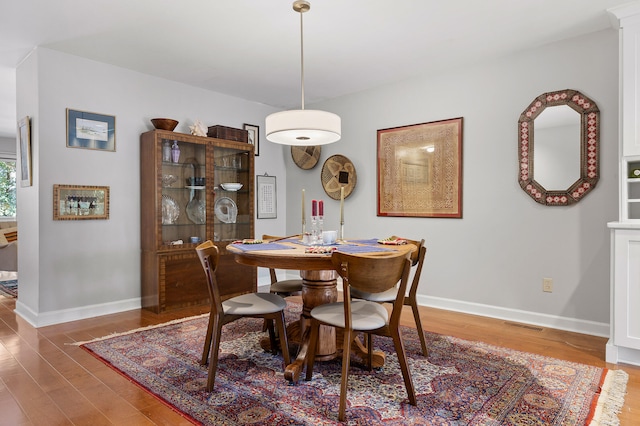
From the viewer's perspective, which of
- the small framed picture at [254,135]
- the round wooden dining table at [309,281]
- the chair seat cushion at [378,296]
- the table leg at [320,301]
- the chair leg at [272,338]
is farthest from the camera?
the small framed picture at [254,135]

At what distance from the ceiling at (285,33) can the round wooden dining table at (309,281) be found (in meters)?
1.67

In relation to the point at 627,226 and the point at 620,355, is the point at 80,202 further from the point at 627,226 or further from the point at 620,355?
the point at 620,355

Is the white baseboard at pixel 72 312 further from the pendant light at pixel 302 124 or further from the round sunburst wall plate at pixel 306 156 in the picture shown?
the round sunburst wall plate at pixel 306 156

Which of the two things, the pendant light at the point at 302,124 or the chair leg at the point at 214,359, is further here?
the pendant light at the point at 302,124

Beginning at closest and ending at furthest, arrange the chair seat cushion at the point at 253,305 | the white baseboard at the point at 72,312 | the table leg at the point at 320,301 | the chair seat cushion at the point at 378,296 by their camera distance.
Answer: the chair seat cushion at the point at 253,305 → the table leg at the point at 320,301 → the chair seat cushion at the point at 378,296 → the white baseboard at the point at 72,312

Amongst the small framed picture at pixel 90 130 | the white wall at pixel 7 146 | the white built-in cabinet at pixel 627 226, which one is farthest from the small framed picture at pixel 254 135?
the white wall at pixel 7 146

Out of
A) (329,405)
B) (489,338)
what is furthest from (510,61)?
(329,405)

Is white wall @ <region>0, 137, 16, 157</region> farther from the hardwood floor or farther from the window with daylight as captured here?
the hardwood floor

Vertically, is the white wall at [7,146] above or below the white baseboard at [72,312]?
above

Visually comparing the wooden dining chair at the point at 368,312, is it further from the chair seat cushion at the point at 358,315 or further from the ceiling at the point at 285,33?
the ceiling at the point at 285,33

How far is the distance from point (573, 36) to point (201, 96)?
3715 millimetres

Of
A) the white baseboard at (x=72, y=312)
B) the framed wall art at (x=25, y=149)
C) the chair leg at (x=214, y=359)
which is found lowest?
the white baseboard at (x=72, y=312)

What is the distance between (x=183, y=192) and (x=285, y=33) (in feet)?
6.50

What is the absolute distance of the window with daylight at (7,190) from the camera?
7.89m
